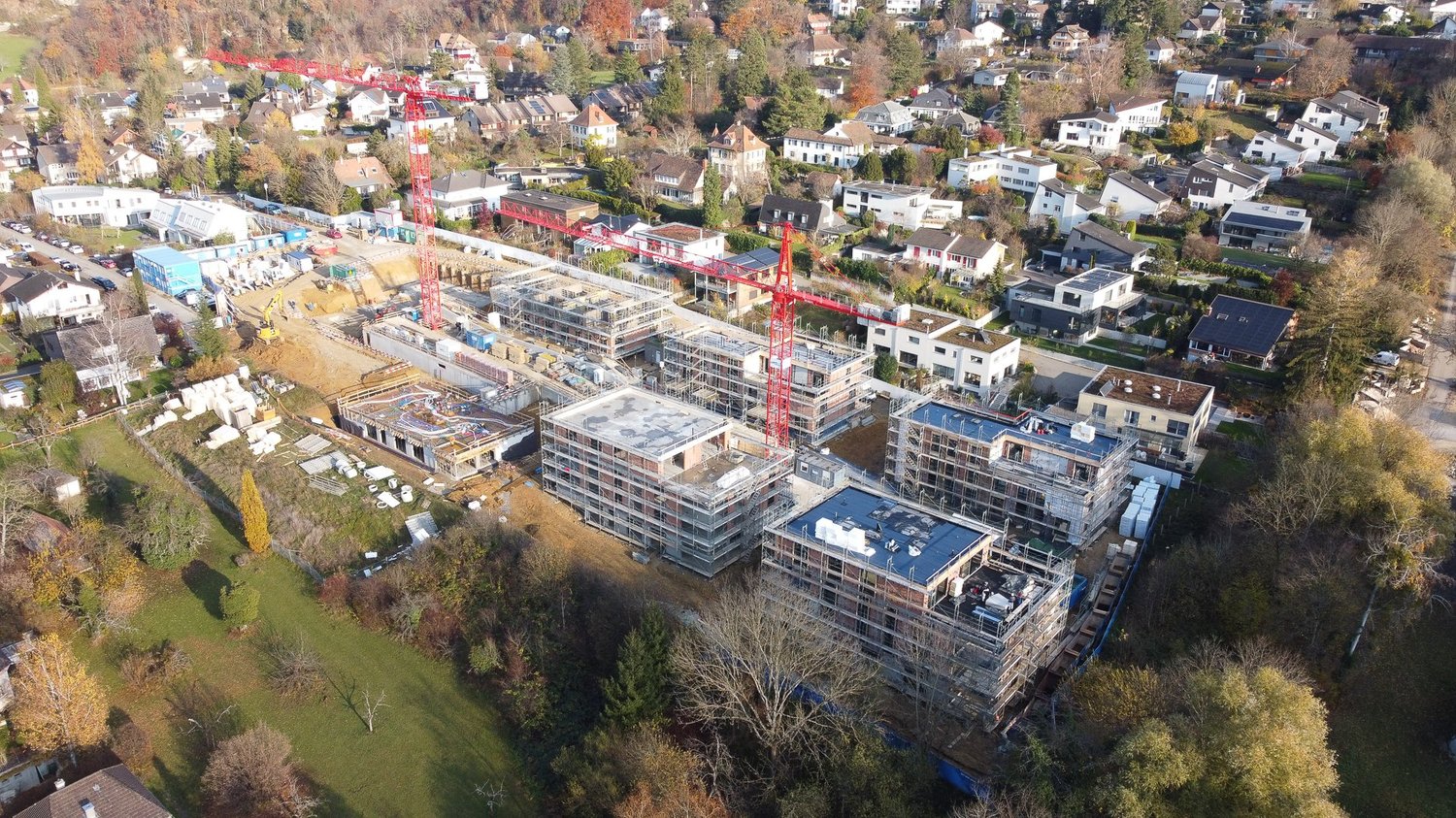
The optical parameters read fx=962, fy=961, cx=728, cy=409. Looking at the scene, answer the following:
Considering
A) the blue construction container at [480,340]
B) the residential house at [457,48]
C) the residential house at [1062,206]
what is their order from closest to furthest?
1. the blue construction container at [480,340]
2. the residential house at [1062,206]
3. the residential house at [457,48]

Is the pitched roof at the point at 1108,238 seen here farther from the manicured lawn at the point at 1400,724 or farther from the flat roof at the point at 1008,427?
the manicured lawn at the point at 1400,724

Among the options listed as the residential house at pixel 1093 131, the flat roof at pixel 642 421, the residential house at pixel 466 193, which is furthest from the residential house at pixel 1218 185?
the residential house at pixel 466 193

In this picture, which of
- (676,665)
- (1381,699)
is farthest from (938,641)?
(1381,699)

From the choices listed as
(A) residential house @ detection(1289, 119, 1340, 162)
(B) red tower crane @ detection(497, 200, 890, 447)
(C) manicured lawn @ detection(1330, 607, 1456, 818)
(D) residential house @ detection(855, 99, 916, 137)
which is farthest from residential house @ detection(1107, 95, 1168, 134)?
(C) manicured lawn @ detection(1330, 607, 1456, 818)

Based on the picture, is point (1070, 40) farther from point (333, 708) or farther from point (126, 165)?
point (333, 708)

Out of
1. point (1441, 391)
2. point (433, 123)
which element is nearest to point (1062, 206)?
point (1441, 391)
